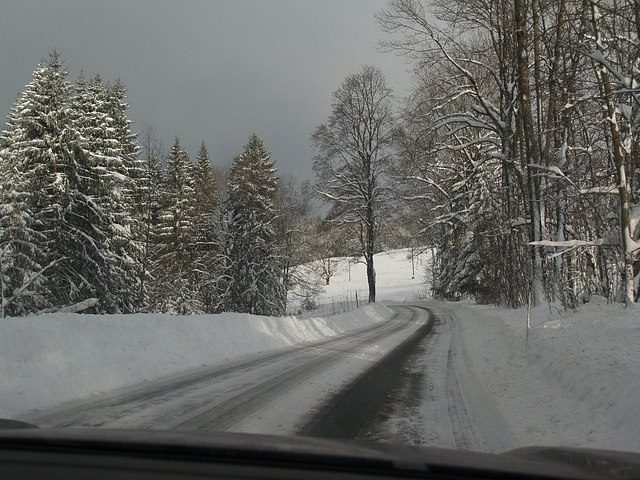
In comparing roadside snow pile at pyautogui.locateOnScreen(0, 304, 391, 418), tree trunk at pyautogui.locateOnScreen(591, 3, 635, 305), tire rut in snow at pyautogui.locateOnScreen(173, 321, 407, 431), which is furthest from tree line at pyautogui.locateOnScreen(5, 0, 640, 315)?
tire rut in snow at pyautogui.locateOnScreen(173, 321, 407, 431)

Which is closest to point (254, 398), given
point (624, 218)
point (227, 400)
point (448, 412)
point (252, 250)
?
point (227, 400)

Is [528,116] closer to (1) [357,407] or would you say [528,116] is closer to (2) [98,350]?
(1) [357,407]

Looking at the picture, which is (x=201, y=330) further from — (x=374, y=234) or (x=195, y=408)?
(x=374, y=234)

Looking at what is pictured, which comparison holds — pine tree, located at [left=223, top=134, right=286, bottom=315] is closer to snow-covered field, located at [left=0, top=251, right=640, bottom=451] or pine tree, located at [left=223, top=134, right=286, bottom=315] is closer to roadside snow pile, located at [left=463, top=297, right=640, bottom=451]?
snow-covered field, located at [left=0, top=251, right=640, bottom=451]

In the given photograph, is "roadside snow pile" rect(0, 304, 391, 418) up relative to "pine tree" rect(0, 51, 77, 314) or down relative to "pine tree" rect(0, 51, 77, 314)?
down

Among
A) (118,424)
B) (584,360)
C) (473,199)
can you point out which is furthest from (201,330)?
(473,199)

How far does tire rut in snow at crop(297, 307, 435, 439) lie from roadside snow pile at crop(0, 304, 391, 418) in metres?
3.31

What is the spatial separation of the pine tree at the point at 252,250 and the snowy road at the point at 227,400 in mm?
15983

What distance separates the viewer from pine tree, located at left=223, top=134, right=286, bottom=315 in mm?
24250

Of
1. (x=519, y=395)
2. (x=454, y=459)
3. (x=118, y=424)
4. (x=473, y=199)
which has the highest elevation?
(x=473, y=199)

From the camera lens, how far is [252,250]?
80.4 feet

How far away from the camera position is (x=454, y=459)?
5.60 feet

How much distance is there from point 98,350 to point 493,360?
7067 mm

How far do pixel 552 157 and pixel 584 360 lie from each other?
35.2ft
